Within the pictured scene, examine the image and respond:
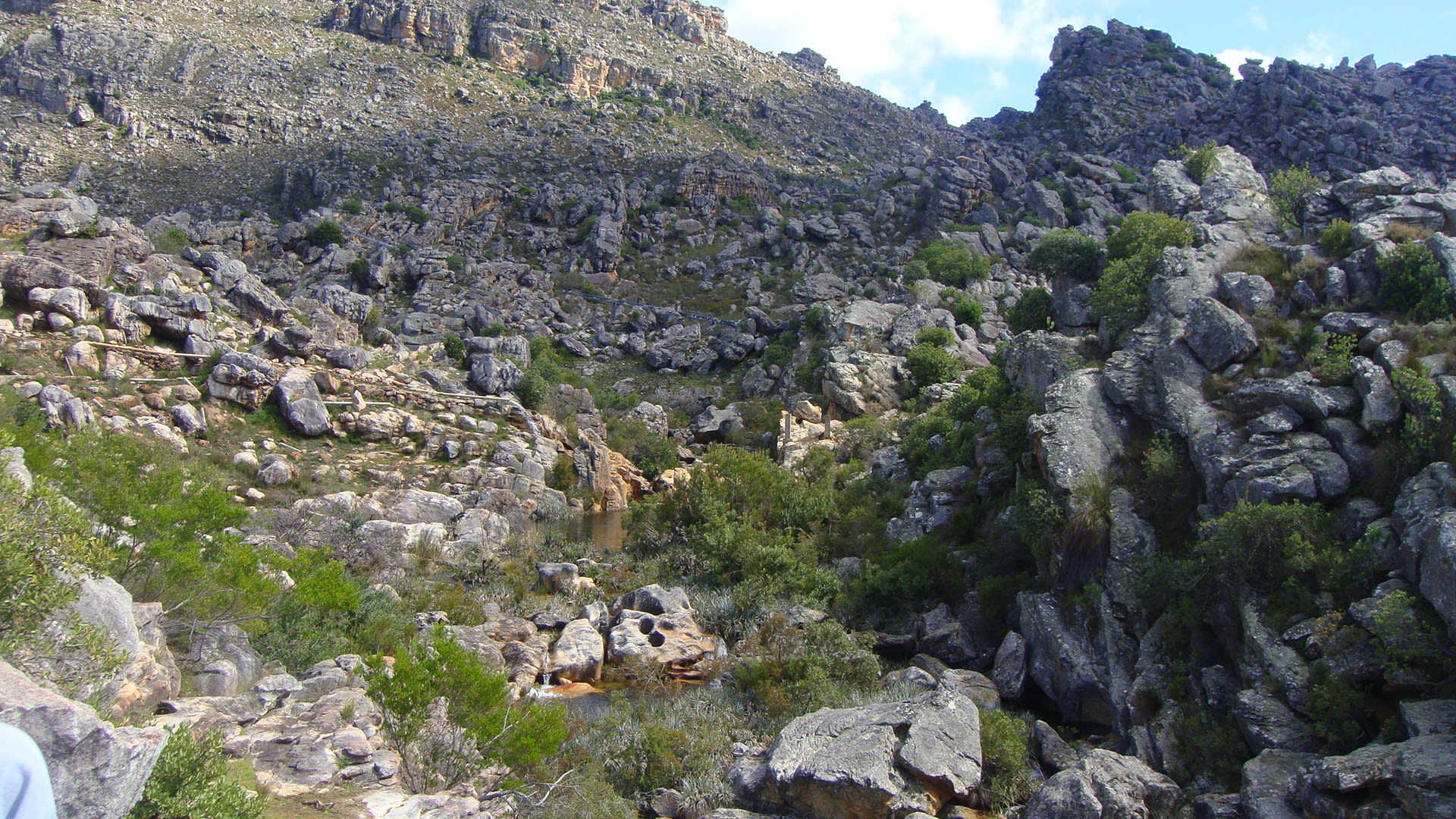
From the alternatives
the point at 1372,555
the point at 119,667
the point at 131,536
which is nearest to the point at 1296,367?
the point at 1372,555

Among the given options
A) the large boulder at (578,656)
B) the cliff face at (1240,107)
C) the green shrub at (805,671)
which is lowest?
the large boulder at (578,656)

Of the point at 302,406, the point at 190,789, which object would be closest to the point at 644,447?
the point at 302,406

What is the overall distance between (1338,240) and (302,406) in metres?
27.6

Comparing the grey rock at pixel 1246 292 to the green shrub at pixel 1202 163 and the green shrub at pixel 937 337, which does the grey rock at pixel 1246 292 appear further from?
the green shrub at pixel 937 337

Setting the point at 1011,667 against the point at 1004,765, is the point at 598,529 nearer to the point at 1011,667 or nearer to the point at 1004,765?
the point at 1011,667

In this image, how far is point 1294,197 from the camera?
2003cm

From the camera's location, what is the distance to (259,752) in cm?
862

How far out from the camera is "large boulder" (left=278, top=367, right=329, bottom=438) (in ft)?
84.5

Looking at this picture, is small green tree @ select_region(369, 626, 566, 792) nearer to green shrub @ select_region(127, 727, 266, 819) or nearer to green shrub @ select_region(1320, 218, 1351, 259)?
green shrub @ select_region(127, 727, 266, 819)

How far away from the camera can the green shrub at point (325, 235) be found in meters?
51.4

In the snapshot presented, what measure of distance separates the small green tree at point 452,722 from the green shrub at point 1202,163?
26697 mm

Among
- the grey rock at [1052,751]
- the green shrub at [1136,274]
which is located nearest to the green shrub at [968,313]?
the green shrub at [1136,274]

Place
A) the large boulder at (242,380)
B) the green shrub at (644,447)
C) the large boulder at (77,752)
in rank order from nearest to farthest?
the large boulder at (77,752) < the large boulder at (242,380) < the green shrub at (644,447)

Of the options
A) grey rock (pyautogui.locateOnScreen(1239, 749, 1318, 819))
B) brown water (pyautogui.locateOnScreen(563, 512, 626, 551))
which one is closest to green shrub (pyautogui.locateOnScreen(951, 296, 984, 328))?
brown water (pyautogui.locateOnScreen(563, 512, 626, 551))
